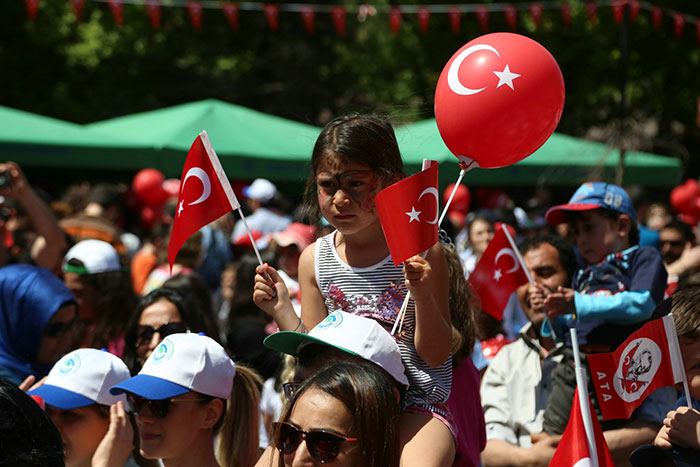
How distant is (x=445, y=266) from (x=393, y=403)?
640 mm

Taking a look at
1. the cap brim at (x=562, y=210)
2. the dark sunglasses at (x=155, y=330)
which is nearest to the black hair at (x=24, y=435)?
the dark sunglasses at (x=155, y=330)

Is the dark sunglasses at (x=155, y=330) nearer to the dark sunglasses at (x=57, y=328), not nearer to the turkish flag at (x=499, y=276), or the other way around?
the dark sunglasses at (x=57, y=328)

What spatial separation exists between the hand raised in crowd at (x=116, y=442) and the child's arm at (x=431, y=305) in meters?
1.33

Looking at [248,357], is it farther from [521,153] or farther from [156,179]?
[156,179]

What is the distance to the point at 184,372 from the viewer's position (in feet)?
11.7

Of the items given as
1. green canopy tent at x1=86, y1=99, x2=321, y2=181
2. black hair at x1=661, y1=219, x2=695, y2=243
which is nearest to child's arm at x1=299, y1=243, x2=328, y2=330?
black hair at x1=661, y1=219, x2=695, y2=243

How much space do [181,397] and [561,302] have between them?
1.77 meters

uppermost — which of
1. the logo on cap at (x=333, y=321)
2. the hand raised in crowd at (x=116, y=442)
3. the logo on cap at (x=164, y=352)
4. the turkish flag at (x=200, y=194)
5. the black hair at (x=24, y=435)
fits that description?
the turkish flag at (x=200, y=194)

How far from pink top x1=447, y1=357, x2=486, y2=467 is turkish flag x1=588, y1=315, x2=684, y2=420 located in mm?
597

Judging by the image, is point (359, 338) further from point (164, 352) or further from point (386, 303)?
point (164, 352)

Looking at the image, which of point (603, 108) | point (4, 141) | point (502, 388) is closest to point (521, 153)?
point (502, 388)

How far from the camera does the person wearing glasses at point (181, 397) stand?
11.5 ft

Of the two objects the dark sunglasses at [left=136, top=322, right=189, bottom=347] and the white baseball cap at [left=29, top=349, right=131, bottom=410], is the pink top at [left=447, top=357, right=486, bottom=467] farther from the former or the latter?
the dark sunglasses at [left=136, top=322, right=189, bottom=347]

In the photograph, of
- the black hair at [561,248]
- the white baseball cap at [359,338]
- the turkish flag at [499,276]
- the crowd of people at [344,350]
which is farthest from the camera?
the black hair at [561,248]
